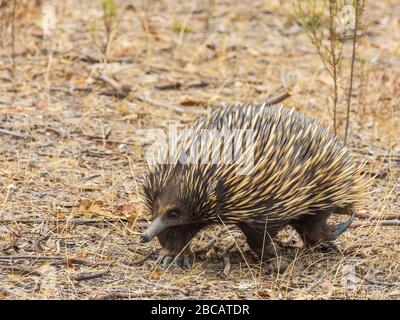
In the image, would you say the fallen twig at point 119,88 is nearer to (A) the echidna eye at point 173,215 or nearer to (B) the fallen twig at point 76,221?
(B) the fallen twig at point 76,221

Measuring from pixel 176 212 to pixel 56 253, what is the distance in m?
0.89

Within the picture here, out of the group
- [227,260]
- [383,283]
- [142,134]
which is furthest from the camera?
[142,134]

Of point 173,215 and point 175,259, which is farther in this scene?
point 175,259

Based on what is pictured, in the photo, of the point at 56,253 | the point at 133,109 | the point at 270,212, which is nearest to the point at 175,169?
the point at 270,212

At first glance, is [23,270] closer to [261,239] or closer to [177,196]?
[177,196]

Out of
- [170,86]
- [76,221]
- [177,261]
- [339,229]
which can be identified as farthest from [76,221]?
[170,86]

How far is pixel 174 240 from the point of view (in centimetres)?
494

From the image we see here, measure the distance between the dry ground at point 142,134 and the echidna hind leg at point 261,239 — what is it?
0.13 meters

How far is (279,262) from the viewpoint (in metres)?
4.97

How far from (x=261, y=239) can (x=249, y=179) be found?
485 mm

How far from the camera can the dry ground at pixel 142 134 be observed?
477cm

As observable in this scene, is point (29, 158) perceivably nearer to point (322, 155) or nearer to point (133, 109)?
point (133, 109)

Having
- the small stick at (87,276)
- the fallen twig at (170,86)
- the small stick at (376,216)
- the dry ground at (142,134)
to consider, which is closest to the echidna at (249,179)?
the dry ground at (142,134)

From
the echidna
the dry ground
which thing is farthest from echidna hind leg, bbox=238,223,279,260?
the dry ground
